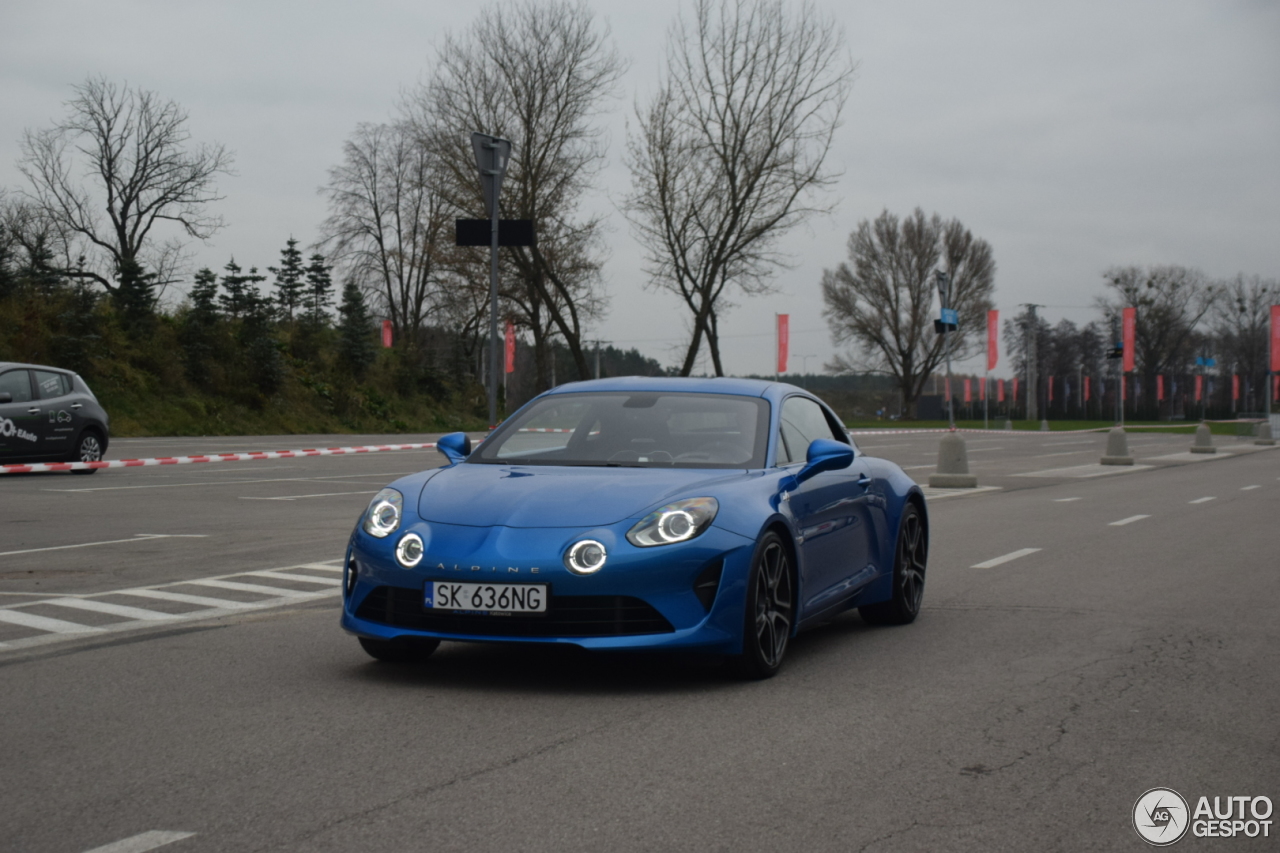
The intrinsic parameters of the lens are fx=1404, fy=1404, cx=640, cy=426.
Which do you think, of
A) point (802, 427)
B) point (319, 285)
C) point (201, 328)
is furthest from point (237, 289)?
point (802, 427)

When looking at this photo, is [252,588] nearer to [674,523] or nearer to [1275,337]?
[674,523]

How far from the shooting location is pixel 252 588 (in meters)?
9.31

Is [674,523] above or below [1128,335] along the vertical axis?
below

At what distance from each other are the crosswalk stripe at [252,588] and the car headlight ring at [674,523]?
154 inches

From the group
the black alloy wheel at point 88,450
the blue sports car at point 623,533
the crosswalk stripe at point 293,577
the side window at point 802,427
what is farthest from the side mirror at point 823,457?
the black alloy wheel at point 88,450

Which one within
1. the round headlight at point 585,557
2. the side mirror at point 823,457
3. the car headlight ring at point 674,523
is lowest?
the round headlight at point 585,557

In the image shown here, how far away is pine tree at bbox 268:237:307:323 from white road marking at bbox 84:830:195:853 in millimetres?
51356

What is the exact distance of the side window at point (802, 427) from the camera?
711cm

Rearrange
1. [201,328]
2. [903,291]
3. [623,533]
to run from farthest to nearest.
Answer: [903,291]
[201,328]
[623,533]

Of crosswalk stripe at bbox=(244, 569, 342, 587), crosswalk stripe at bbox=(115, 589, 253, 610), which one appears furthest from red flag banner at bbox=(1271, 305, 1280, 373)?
crosswalk stripe at bbox=(115, 589, 253, 610)

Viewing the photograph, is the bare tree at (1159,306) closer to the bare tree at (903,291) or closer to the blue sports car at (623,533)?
the bare tree at (903,291)

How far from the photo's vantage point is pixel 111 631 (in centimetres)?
747

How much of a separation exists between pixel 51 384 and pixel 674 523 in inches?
692

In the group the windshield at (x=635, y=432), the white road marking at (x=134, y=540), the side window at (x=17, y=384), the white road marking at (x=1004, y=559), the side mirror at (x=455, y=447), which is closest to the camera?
the windshield at (x=635, y=432)
